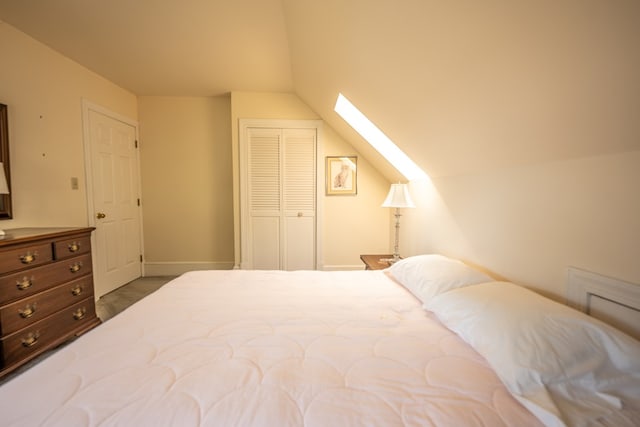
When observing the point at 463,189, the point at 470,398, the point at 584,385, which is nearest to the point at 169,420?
the point at 470,398

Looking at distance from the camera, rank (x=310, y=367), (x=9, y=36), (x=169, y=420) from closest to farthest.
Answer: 1. (x=169, y=420)
2. (x=310, y=367)
3. (x=9, y=36)

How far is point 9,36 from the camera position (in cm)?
203

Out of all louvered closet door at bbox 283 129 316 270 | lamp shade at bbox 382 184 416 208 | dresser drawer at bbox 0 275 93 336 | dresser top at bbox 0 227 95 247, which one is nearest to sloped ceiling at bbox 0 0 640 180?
lamp shade at bbox 382 184 416 208

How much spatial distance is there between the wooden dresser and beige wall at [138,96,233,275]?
5.03ft

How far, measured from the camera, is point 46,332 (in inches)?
69.9

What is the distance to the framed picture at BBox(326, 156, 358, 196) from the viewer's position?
346 centimetres

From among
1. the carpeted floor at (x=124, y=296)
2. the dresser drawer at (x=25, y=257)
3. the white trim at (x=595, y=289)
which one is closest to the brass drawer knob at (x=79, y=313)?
the carpeted floor at (x=124, y=296)

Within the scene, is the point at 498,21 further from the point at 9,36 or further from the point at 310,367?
the point at 9,36

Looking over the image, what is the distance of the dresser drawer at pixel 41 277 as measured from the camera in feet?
5.08

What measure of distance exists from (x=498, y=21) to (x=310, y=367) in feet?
4.23

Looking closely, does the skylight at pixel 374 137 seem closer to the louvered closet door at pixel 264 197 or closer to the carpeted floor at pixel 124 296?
the louvered closet door at pixel 264 197

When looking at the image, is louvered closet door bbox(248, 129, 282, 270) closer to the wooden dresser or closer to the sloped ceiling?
the sloped ceiling

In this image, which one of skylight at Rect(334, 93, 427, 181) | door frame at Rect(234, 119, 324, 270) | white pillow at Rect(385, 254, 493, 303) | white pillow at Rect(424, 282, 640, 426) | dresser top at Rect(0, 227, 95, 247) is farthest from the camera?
door frame at Rect(234, 119, 324, 270)

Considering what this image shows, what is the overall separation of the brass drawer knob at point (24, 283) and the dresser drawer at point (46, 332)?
→ 0.89ft
